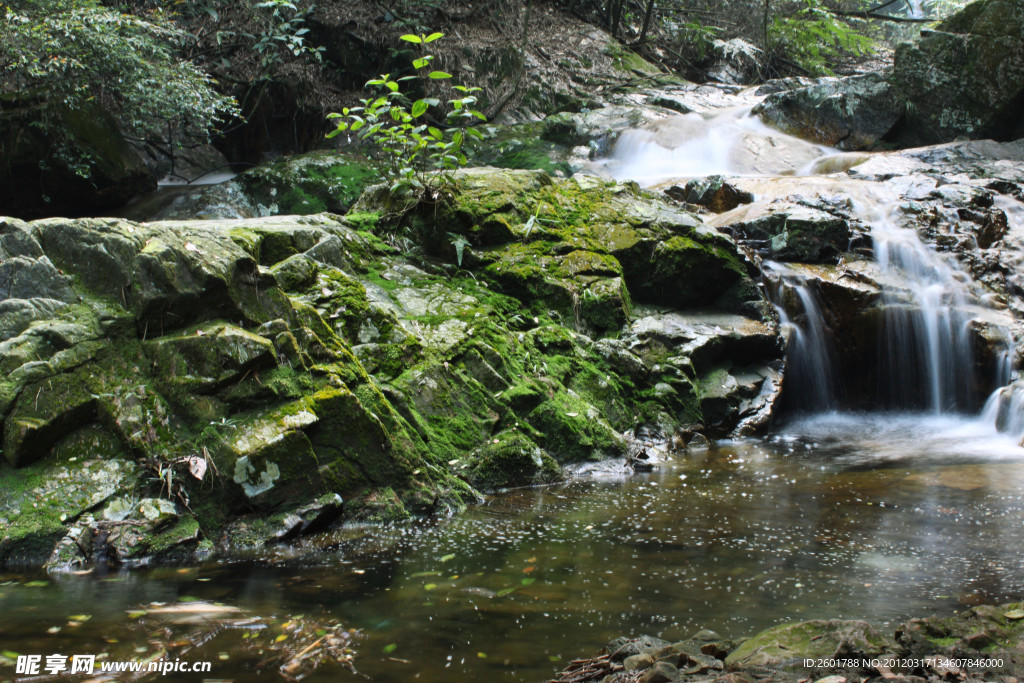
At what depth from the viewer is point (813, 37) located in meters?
16.5

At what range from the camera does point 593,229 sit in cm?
713

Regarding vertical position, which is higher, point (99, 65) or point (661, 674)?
point (99, 65)

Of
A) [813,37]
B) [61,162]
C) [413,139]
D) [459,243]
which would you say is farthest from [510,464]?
[813,37]

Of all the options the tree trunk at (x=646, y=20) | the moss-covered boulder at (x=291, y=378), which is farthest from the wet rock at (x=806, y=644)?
the tree trunk at (x=646, y=20)

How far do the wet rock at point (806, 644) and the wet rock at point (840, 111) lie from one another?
40.3ft

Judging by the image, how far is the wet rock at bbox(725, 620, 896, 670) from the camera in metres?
2.00

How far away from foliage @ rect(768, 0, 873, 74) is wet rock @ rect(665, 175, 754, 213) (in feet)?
25.1

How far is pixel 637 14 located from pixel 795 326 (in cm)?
1399

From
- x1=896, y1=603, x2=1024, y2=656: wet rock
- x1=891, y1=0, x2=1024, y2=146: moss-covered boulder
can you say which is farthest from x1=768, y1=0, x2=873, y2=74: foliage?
x1=896, y1=603, x2=1024, y2=656: wet rock

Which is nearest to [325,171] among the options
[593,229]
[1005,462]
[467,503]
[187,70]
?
[187,70]

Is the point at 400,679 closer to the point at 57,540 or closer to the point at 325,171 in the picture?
the point at 57,540

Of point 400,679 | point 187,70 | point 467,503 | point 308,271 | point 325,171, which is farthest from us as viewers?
point 325,171

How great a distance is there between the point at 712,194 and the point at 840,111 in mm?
4733

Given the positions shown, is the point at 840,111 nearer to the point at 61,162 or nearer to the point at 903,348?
the point at 903,348
